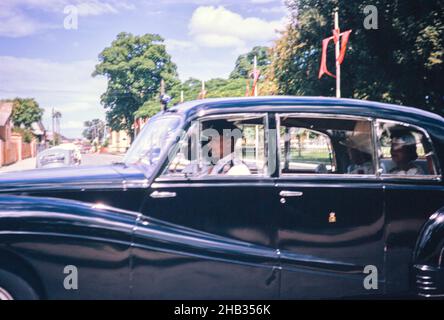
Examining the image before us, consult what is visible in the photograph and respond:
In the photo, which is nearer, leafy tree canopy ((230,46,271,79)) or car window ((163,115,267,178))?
car window ((163,115,267,178))

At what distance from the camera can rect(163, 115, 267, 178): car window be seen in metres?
3.30

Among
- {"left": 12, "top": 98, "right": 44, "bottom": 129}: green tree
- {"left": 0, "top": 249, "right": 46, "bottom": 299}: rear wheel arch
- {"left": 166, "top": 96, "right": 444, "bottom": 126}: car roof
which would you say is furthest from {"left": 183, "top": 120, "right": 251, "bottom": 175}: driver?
{"left": 12, "top": 98, "right": 44, "bottom": 129}: green tree

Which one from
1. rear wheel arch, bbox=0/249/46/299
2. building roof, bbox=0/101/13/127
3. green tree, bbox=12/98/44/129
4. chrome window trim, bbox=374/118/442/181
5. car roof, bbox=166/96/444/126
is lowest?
rear wheel arch, bbox=0/249/46/299

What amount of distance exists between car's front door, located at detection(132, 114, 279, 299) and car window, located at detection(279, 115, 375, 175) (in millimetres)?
424

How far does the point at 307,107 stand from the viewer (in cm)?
343

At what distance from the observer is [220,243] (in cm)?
310

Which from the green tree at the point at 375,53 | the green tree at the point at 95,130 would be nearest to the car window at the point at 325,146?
the green tree at the point at 375,53

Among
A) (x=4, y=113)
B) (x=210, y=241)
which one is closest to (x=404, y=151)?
(x=210, y=241)

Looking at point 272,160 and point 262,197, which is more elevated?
point 272,160

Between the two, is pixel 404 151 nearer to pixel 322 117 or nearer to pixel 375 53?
pixel 322 117

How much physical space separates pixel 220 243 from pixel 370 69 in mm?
21078

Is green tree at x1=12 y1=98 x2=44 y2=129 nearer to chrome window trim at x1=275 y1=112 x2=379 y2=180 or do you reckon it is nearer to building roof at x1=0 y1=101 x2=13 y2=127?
building roof at x1=0 y1=101 x2=13 y2=127
